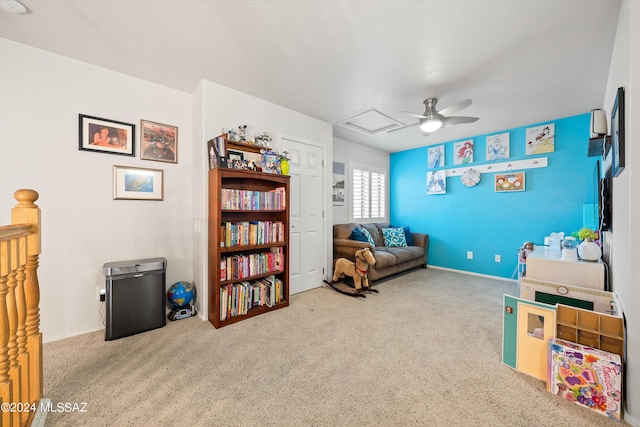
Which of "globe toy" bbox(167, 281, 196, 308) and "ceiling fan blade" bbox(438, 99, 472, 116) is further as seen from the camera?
"globe toy" bbox(167, 281, 196, 308)

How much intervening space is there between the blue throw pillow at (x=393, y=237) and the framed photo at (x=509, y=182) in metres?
1.79

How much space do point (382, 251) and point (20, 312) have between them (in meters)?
3.89

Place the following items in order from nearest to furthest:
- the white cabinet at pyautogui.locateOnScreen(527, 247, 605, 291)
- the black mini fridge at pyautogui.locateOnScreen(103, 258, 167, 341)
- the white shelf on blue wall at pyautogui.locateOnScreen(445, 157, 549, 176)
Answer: the white cabinet at pyautogui.locateOnScreen(527, 247, 605, 291) < the black mini fridge at pyautogui.locateOnScreen(103, 258, 167, 341) < the white shelf on blue wall at pyautogui.locateOnScreen(445, 157, 549, 176)

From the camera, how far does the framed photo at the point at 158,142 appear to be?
2.63 meters

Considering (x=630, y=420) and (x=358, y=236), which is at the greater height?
(x=358, y=236)

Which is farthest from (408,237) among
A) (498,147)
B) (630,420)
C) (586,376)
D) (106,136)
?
(106,136)

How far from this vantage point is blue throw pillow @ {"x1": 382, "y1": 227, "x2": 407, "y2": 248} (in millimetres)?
4762

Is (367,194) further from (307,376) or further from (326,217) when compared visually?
(307,376)

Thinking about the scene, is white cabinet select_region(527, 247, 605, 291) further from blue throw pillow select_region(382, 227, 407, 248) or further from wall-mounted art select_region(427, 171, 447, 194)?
wall-mounted art select_region(427, 171, 447, 194)

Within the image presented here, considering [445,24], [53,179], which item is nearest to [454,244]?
[445,24]

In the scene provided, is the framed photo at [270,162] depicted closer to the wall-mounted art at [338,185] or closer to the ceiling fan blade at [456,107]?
the wall-mounted art at [338,185]

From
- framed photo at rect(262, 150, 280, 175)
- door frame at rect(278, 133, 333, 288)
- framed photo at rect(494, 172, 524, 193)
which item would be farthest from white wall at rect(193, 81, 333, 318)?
framed photo at rect(494, 172, 524, 193)

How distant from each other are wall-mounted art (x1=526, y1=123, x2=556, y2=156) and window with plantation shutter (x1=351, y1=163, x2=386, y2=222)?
2570 mm

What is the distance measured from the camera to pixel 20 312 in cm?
128
